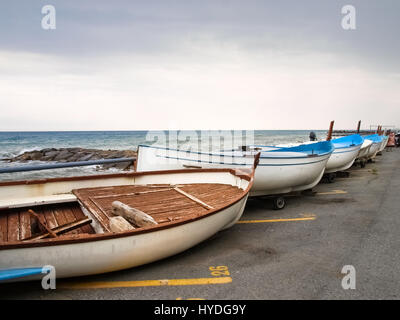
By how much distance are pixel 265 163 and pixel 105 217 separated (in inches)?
142

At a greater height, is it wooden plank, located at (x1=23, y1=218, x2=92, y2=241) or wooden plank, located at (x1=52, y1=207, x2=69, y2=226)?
wooden plank, located at (x1=23, y1=218, x2=92, y2=241)

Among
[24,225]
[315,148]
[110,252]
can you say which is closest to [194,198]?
[110,252]

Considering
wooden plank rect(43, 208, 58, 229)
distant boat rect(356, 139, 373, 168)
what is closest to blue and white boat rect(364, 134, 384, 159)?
distant boat rect(356, 139, 373, 168)

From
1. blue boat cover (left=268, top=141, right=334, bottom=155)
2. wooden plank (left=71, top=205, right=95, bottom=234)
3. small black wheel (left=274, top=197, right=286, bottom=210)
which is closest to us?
wooden plank (left=71, top=205, right=95, bottom=234)

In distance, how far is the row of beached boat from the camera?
3.10m

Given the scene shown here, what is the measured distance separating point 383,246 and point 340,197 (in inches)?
146

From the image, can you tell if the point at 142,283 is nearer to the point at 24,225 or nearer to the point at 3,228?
the point at 24,225

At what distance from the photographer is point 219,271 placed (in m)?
3.78

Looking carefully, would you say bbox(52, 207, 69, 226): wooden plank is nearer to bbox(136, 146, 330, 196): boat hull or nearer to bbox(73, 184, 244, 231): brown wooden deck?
bbox(73, 184, 244, 231): brown wooden deck

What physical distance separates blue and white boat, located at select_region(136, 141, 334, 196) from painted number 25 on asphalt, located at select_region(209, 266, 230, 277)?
9.20ft

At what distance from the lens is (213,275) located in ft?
12.0

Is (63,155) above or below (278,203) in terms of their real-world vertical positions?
below
